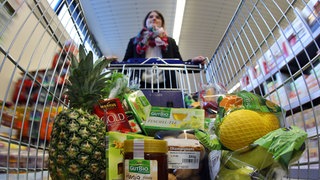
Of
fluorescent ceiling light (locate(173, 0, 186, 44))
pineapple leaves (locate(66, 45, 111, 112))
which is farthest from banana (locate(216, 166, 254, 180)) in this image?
fluorescent ceiling light (locate(173, 0, 186, 44))

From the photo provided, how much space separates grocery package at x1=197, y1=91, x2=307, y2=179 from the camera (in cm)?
69

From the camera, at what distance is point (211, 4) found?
5.20 meters

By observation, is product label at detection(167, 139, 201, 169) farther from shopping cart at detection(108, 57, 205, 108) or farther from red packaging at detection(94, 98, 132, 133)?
shopping cart at detection(108, 57, 205, 108)

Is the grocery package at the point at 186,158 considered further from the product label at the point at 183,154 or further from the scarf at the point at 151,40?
A: the scarf at the point at 151,40

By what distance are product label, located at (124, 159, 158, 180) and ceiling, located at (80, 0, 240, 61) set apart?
13.2 feet

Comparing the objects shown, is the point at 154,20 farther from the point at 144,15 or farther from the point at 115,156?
the point at 144,15

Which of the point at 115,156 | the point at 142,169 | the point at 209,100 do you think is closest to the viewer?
the point at 142,169

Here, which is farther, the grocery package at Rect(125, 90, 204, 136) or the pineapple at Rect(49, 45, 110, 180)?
the grocery package at Rect(125, 90, 204, 136)

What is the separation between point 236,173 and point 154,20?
2025 mm

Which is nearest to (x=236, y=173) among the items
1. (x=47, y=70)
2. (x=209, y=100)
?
(x=209, y=100)

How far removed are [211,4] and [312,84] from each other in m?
3.20

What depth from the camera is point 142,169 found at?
0.71 m

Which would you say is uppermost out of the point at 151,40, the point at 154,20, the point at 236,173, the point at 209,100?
the point at 154,20

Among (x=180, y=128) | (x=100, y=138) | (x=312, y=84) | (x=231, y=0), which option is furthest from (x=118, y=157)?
(x=231, y=0)
